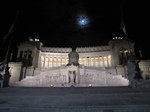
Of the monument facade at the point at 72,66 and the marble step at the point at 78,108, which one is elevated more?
the monument facade at the point at 72,66

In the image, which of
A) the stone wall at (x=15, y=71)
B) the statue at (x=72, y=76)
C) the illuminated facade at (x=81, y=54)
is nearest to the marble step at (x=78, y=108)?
the statue at (x=72, y=76)

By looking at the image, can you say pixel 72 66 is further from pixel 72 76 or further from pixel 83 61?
pixel 83 61

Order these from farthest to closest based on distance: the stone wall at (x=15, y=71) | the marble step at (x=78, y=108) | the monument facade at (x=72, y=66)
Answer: the stone wall at (x=15, y=71), the monument facade at (x=72, y=66), the marble step at (x=78, y=108)

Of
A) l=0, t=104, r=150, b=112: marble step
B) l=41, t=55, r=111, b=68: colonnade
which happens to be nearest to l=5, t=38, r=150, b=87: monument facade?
l=41, t=55, r=111, b=68: colonnade

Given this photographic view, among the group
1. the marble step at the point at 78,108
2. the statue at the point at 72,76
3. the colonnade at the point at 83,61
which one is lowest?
the marble step at the point at 78,108

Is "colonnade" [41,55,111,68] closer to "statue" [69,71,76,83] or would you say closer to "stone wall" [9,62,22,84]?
"stone wall" [9,62,22,84]

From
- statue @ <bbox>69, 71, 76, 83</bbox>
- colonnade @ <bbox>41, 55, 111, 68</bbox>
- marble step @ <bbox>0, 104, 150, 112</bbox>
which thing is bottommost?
marble step @ <bbox>0, 104, 150, 112</bbox>

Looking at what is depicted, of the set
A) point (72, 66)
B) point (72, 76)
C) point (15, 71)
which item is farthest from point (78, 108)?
point (15, 71)

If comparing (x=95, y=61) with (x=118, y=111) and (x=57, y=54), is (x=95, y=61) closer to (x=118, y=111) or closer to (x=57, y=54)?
(x=57, y=54)

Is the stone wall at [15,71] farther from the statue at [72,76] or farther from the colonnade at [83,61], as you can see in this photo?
the colonnade at [83,61]

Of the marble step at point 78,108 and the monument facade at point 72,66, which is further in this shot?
the monument facade at point 72,66

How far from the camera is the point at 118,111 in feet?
20.9

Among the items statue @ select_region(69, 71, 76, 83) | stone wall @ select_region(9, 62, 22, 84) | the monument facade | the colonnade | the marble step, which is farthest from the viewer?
the colonnade

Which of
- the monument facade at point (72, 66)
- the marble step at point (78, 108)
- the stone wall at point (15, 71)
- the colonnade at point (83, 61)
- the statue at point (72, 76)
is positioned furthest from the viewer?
the colonnade at point (83, 61)
